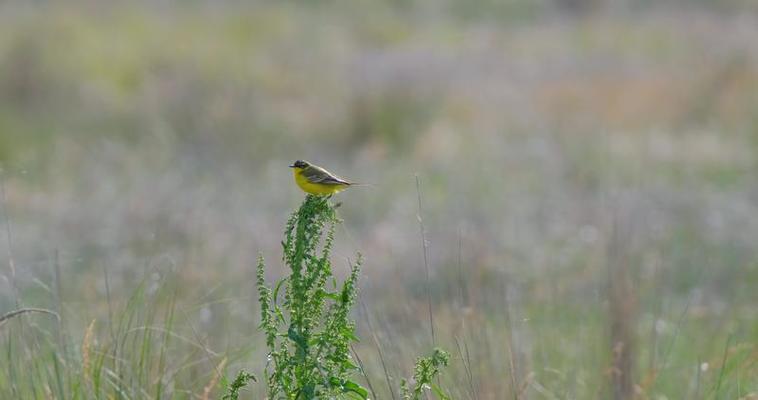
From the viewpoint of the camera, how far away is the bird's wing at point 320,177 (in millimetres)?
3225

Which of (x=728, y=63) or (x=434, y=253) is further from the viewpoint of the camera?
(x=728, y=63)

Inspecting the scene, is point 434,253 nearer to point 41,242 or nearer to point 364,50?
point 41,242

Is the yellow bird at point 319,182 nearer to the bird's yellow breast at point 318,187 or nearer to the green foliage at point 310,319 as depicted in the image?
the bird's yellow breast at point 318,187

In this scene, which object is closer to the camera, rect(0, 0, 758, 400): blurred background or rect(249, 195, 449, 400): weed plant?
rect(249, 195, 449, 400): weed plant

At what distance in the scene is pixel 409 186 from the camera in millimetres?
9773

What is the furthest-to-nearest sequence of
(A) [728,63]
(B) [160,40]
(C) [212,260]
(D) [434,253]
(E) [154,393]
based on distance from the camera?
(B) [160,40] < (A) [728,63] < (D) [434,253] < (C) [212,260] < (E) [154,393]

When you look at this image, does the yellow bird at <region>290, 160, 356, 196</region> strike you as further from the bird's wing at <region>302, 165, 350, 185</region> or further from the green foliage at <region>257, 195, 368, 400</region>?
the green foliage at <region>257, 195, 368, 400</region>

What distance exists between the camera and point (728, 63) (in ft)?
47.5

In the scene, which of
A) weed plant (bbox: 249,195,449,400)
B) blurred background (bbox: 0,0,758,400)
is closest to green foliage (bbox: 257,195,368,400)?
weed plant (bbox: 249,195,449,400)

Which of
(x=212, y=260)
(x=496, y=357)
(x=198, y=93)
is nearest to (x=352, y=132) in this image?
(x=198, y=93)

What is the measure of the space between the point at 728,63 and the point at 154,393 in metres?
11.9

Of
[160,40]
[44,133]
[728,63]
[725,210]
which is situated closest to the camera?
[725,210]

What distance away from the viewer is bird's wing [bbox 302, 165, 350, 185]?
322cm

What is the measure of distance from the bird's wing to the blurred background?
0.33 m
